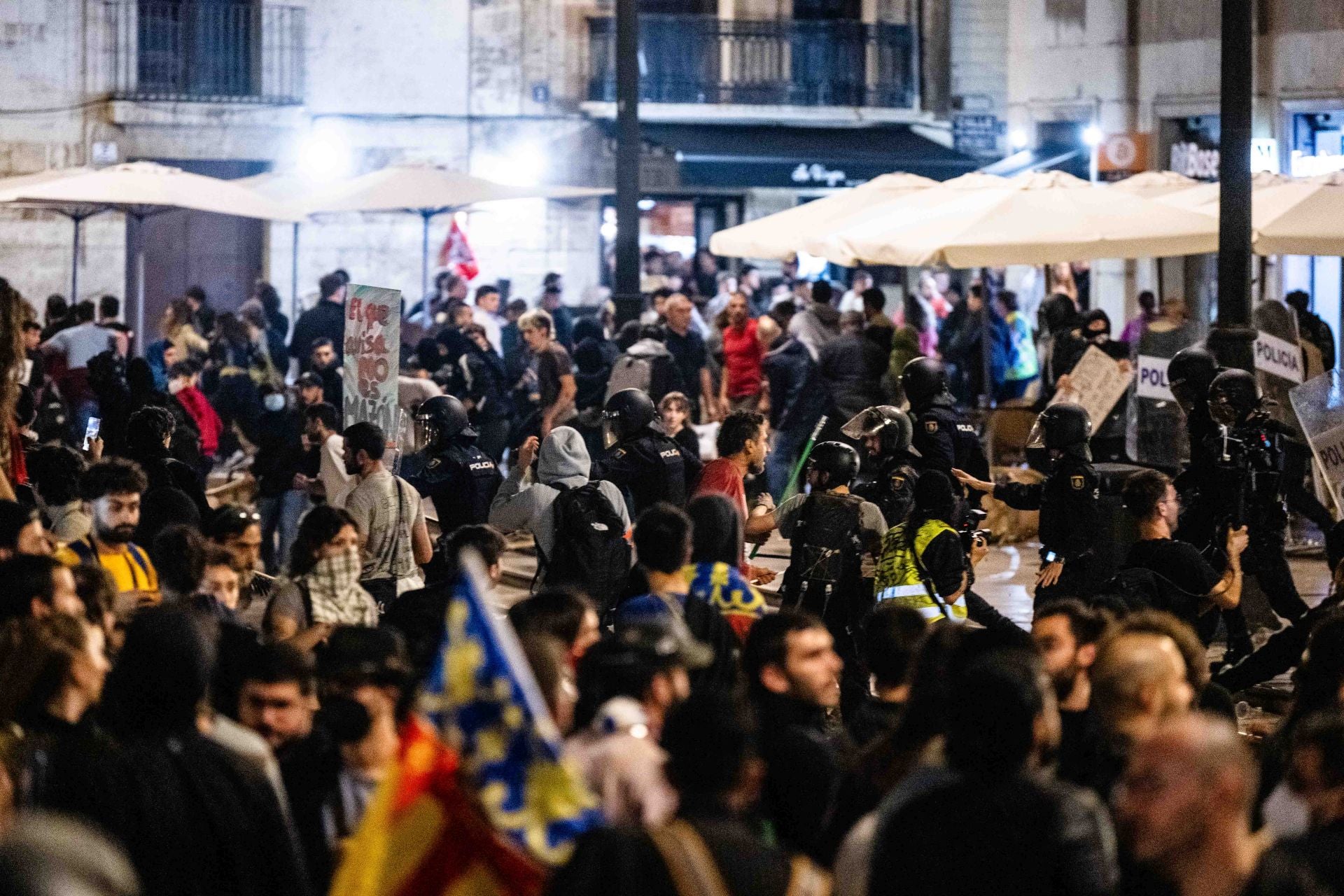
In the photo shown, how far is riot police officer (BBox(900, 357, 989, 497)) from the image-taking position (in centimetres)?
1015

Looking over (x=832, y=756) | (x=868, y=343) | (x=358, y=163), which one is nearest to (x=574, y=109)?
(x=358, y=163)

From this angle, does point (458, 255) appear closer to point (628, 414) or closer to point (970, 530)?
point (628, 414)

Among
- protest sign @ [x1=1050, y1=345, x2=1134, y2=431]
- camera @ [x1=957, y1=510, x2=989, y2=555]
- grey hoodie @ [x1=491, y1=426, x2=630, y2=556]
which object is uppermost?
protest sign @ [x1=1050, y1=345, x2=1134, y2=431]

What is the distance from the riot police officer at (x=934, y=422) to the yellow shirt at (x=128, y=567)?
11.5ft

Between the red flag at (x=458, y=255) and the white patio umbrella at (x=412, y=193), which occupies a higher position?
the white patio umbrella at (x=412, y=193)

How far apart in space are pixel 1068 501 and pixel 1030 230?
19.2ft

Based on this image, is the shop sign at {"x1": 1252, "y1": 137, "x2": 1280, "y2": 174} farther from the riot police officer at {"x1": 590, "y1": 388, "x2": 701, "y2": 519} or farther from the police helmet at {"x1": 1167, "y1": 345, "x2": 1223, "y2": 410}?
the riot police officer at {"x1": 590, "y1": 388, "x2": 701, "y2": 519}

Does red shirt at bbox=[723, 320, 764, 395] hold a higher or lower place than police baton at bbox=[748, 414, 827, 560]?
higher

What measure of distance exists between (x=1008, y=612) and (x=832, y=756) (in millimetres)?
7528

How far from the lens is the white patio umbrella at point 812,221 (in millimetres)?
16781

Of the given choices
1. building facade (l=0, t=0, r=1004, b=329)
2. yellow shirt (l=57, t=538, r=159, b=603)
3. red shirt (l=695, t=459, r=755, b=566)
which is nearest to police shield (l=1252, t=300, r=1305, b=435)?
red shirt (l=695, t=459, r=755, b=566)

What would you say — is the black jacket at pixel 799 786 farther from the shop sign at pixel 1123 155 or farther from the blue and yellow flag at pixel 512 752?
the shop sign at pixel 1123 155

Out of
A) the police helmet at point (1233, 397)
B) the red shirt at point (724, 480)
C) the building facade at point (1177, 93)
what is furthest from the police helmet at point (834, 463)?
the building facade at point (1177, 93)

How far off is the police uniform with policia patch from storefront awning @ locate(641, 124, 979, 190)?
19.8 metres
